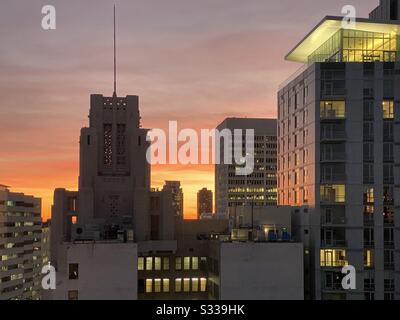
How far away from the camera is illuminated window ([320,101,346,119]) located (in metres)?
81.3

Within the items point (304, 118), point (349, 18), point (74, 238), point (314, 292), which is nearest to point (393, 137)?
point (304, 118)

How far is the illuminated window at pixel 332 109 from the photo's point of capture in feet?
267

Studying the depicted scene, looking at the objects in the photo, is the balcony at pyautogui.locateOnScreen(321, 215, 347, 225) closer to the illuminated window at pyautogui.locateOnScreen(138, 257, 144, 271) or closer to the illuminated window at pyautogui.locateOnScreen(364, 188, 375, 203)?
the illuminated window at pyautogui.locateOnScreen(364, 188, 375, 203)

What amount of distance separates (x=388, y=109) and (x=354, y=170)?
35.0 feet

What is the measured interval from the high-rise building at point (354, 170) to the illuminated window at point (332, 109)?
15 centimetres

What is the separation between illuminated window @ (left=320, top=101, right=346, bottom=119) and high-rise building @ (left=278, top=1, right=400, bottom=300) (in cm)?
15

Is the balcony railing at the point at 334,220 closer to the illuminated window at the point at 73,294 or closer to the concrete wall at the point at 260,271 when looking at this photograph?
the concrete wall at the point at 260,271

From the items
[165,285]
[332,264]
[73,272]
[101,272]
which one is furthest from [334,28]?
[73,272]

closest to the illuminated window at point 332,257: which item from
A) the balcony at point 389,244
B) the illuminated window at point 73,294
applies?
the balcony at point 389,244

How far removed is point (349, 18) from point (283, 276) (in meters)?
40.4

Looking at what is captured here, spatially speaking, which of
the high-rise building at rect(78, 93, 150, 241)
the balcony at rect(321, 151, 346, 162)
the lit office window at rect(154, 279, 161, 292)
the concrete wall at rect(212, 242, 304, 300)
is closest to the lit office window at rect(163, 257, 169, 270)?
the lit office window at rect(154, 279, 161, 292)

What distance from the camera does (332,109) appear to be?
81.6m

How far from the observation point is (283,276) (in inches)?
2960
